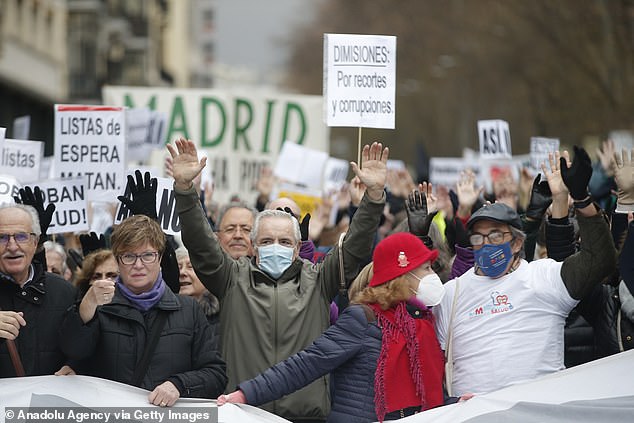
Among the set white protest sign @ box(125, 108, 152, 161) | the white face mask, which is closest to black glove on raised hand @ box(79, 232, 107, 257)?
the white face mask

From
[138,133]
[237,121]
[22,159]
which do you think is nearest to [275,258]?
[22,159]

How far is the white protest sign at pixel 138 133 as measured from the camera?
12664 mm

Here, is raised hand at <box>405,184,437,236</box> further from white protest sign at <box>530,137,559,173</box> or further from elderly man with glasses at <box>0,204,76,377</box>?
white protest sign at <box>530,137,559,173</box>

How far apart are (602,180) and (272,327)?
519cm

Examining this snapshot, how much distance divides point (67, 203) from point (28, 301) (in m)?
3.00

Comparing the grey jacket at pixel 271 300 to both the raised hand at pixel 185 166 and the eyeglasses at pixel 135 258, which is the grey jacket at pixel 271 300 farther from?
the eyeglasses at pixel 135 258

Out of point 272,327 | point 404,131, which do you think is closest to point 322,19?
point 404,131

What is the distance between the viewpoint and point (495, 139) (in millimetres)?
12797

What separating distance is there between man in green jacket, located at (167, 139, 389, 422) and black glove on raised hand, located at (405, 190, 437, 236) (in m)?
0.69

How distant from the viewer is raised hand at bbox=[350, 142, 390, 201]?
254 inches

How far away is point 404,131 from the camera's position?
5794 centimetres

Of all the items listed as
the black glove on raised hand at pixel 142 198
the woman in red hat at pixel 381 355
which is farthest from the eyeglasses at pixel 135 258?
the black glove on raised hand at pixel 142 198

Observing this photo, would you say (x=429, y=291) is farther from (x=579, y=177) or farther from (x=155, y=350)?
(x=155, y=350)

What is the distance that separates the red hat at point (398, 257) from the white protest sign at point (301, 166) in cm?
683
